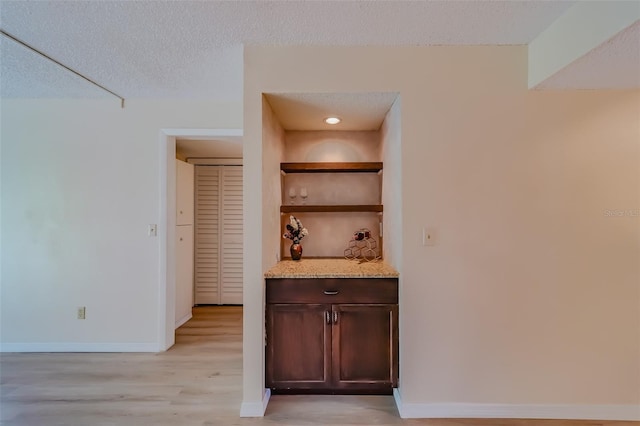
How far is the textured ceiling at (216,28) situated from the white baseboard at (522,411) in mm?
2288

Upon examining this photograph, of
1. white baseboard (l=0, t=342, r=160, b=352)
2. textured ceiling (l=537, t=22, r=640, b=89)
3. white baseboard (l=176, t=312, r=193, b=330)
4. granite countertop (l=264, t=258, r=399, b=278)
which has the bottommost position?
white baseboard (l=176, t=312, r=193, b=330)

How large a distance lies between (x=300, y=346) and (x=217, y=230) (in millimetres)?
Answer: 3058

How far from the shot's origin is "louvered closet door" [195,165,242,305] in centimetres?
489

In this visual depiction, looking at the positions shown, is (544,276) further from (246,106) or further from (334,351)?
(246,106)

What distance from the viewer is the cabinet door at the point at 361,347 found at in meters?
2.26

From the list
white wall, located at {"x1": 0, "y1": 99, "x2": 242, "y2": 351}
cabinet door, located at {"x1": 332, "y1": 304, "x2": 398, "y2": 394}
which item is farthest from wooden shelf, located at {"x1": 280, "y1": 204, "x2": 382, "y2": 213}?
white wall, located at {"x1": 0, "y1": 99, "x2": 242, "y2": 351}

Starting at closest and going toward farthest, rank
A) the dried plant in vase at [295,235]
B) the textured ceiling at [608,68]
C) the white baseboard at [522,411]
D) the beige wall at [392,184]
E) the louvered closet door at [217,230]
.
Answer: the textured ceiling at [608,68]
the white baseboard at [522,411]
the beige wall at [392,184]
the dried plant in vase at [295,235]
the louvered closet door at [217,230]

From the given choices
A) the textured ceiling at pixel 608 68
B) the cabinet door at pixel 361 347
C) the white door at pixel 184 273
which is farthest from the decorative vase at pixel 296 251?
the textured ceiling at pixel 608 68

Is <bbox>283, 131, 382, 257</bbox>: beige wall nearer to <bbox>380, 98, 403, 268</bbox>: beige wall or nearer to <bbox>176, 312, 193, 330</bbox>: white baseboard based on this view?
<bbox>380, 98, 403, 268</bbox>: beige wall

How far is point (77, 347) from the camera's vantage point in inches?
125

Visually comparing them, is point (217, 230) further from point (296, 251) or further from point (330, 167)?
point (330, 167)

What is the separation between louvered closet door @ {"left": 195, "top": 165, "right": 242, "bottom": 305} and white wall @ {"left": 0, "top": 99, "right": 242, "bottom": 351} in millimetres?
1703

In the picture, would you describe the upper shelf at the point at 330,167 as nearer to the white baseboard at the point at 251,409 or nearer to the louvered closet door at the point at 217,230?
the white baseboard at the point at 251,409

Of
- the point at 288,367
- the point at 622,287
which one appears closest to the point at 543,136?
the point at 622,287
